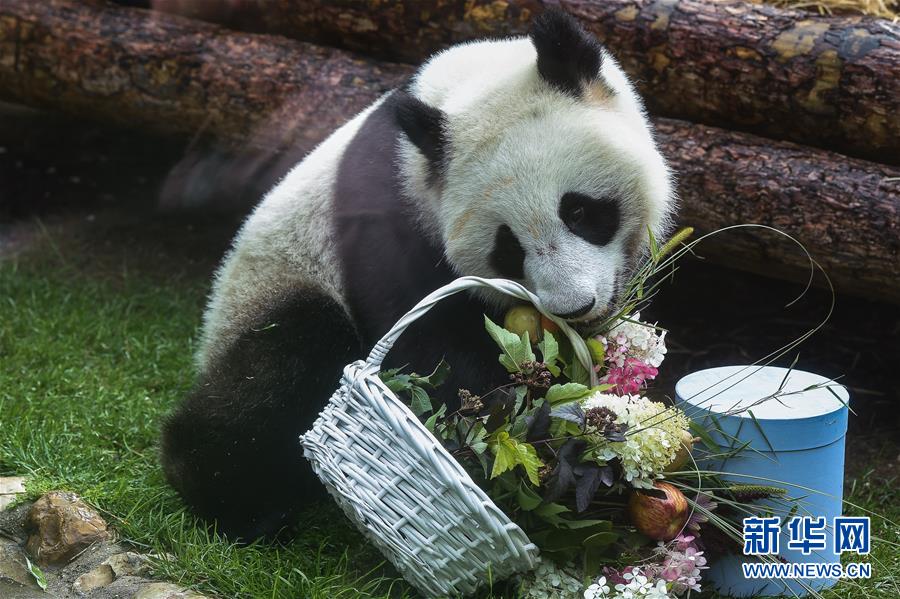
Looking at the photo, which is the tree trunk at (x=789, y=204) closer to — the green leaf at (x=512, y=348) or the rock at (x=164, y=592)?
the green leaf at (x=512, y=348)

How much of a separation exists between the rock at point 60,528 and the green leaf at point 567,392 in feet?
5.29

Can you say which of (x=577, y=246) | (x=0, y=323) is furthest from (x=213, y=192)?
(x=577, y=246)

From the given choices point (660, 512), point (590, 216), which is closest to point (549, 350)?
point (590, 216)

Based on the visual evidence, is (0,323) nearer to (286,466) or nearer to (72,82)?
(72,82)

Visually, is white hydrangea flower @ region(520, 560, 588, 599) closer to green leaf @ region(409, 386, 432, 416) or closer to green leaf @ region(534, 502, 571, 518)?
green leaf @ region(534, 502, 571, 518)

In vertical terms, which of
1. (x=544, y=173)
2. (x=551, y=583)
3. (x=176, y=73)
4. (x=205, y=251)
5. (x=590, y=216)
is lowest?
(x=205, y=251)

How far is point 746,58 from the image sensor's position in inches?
162

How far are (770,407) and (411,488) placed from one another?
1145mm

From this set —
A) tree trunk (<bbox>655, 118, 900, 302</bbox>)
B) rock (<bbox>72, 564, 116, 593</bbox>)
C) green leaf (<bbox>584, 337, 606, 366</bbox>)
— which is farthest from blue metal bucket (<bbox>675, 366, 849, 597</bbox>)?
rock (<bbox>72, 564, 116, 593</bbox>)

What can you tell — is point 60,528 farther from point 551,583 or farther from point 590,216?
point 590,216

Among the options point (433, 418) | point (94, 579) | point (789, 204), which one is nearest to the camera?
point (433, 418)

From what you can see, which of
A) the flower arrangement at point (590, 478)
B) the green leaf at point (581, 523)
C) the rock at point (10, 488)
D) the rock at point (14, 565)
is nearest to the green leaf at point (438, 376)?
the flower arrangement at point (590, 478)

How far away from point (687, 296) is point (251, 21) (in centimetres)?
281

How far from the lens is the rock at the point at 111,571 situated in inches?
122
